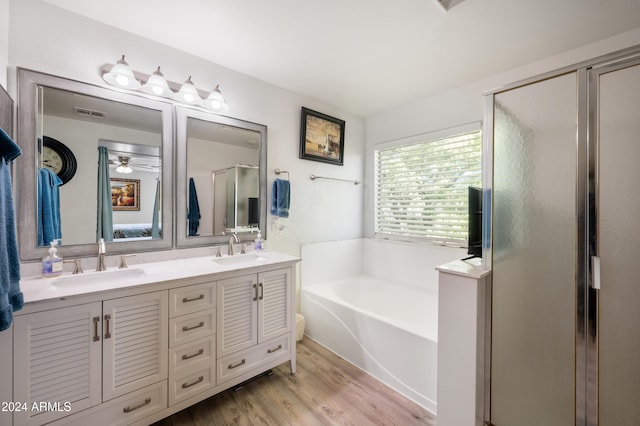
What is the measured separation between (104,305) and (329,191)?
2.32 meters

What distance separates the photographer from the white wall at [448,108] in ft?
6.25

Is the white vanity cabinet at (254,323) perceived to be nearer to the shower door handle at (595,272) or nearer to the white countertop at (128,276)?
the white countertop at (128,276)

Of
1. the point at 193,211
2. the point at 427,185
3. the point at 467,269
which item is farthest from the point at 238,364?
the point at 427,185

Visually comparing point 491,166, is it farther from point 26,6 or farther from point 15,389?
point 26,6

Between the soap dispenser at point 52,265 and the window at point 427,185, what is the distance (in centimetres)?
298

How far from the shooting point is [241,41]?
75.5 inches

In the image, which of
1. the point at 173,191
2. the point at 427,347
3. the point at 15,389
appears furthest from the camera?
the point at 173,191

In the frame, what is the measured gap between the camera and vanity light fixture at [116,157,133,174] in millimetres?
1788

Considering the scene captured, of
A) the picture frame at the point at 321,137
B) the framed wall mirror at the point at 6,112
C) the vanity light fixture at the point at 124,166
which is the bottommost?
the vanity light fixture at the point at 124,166

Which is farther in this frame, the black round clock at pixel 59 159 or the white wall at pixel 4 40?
the black round clock at pixel 59 159

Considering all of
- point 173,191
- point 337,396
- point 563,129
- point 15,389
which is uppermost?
point 563,129

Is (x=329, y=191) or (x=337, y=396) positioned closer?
(x=337, y=396)

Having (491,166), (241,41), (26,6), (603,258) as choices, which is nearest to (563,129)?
(491,166)

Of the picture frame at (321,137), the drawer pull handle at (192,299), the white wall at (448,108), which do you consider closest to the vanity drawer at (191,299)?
the drawer pull handle at (192,299)
